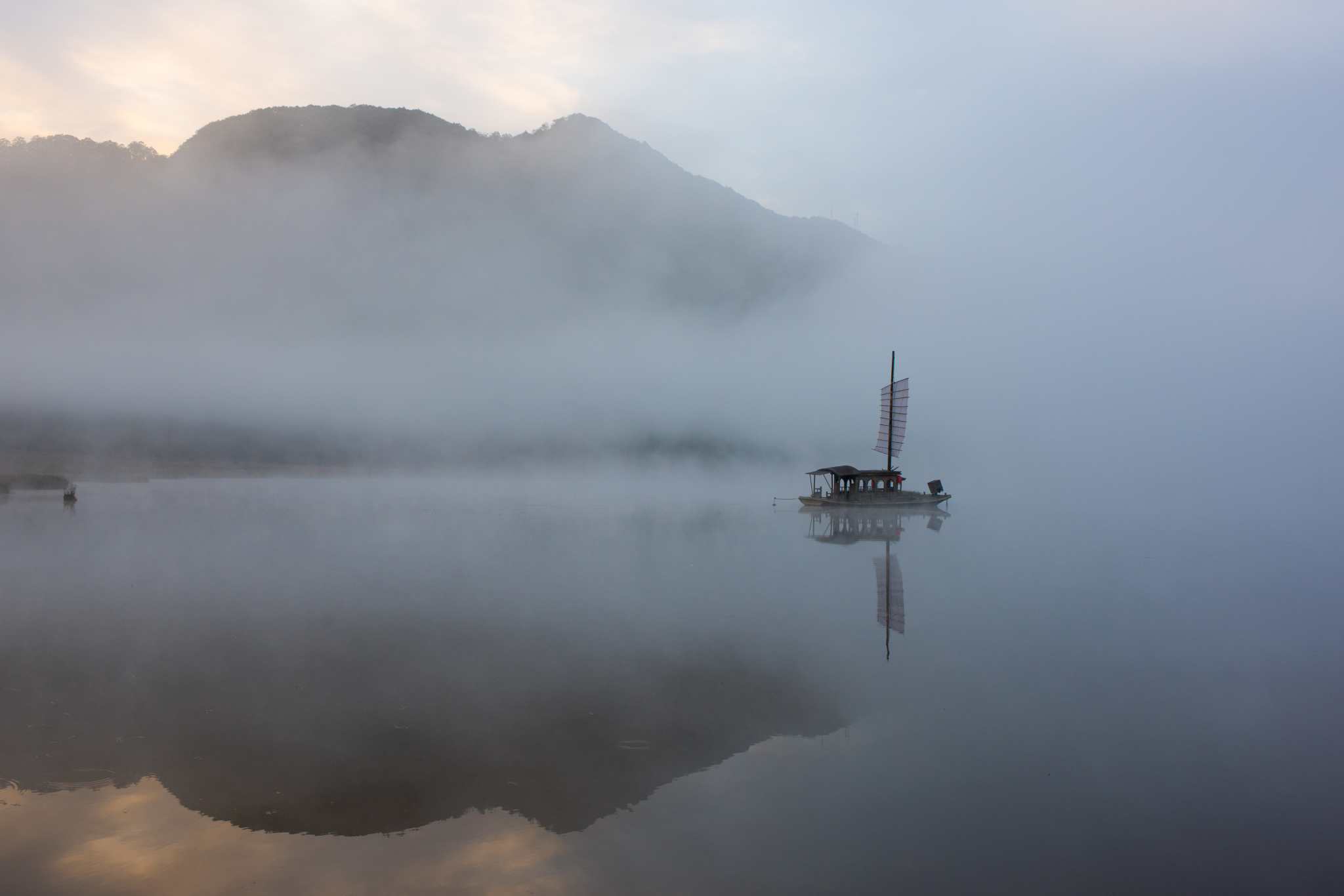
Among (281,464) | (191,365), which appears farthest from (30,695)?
(191,365)

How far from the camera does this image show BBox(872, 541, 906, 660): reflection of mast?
1697 cm

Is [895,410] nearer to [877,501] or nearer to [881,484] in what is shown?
[881,484]

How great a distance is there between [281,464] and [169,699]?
138302 mm

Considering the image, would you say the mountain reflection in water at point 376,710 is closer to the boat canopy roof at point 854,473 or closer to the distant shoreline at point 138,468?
the boat canopy roof at point 854,473

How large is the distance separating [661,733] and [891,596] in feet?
41.3

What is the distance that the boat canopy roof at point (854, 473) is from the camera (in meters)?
53.6

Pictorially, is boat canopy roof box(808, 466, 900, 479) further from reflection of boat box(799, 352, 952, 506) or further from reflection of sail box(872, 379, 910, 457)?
reflection of sail box(872, 379, 910, 457)

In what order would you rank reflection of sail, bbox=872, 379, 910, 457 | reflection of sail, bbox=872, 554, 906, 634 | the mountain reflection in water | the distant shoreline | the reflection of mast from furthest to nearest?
the distant shoreline
reflection of sail, bbox=872, 379, 910, 457
reflection of sail, bbox=872, 554, 906, 634
the reflection of mast
the mountain reflection in water

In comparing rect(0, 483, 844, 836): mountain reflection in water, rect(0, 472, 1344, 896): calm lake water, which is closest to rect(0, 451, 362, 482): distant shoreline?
rect(0, 472, 1344, 896): calm lake water

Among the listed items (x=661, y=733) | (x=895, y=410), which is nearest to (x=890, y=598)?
(x=661, y=733)

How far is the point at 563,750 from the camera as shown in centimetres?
931

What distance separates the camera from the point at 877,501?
177ft

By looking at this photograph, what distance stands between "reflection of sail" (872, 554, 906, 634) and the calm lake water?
21 cm

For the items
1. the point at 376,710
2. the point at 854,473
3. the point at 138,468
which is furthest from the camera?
the point at 138,468
